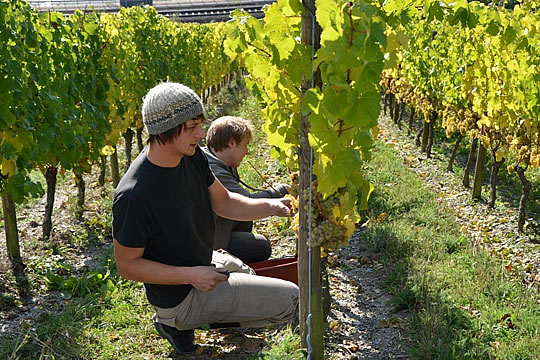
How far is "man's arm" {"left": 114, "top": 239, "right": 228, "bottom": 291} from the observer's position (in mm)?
2816

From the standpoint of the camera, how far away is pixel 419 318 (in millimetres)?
3461

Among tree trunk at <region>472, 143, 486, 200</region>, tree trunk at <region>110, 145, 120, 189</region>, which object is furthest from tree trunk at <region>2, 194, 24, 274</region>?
tree trunk at <region>472, 143, 486, 200</region>

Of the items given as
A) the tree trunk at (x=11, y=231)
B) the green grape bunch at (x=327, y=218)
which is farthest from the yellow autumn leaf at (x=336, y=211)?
the tree trunk at (x=11, y=231)

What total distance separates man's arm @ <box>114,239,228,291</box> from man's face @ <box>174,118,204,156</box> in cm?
53

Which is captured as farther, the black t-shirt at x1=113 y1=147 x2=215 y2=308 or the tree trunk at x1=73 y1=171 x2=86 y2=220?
the tree trunk at x1=73 y1=171 x2=86 y2=220

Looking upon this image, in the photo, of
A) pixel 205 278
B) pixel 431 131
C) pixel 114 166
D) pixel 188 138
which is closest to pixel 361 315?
pixel 205 278

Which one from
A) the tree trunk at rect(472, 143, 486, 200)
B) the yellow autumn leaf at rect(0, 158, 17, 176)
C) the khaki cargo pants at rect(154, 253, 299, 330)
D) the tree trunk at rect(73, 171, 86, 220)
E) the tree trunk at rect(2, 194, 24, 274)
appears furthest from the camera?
the tree trunk at rect(472, 143, 486, 200)

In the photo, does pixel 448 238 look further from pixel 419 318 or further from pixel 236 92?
pixel 236 92

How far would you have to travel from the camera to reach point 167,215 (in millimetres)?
2898

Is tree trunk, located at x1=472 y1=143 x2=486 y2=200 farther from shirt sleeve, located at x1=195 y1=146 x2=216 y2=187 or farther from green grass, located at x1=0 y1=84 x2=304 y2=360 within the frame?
shirt sleeve, located at x1=195 y1=146 x2=216 y2=187

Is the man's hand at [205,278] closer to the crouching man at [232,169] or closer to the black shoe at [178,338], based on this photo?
the black shoe at [178,338]

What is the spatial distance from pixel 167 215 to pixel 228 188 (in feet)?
2.73

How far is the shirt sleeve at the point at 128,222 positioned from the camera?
276cm

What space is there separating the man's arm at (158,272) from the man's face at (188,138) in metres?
0.53
